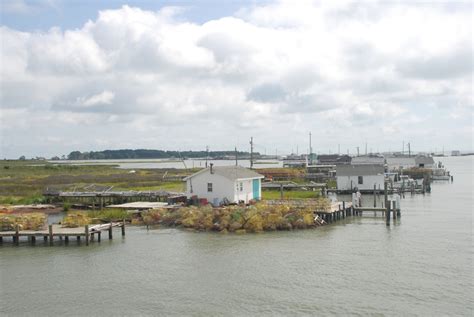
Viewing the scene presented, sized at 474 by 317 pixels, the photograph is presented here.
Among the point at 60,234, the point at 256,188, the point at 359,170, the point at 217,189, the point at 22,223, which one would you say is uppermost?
the point at 359,170

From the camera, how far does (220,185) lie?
139ft

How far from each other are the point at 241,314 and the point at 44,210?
31877mm

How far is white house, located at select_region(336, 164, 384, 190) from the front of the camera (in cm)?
6247

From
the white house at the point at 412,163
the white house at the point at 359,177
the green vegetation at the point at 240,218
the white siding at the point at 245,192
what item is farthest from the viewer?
the white house at the point at 412,163

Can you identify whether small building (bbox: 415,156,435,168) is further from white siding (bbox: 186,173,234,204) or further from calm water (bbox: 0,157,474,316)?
calm water (bbox: 0,157,474,316)

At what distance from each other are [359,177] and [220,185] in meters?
26.1

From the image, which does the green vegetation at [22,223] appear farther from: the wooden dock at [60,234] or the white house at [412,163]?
the white house at [412,163]

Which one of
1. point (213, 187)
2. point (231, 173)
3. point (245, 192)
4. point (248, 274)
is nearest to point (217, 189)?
point (213, 187)

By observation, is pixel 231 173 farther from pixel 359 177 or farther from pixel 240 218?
pixel 359 177

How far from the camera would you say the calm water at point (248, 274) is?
19547 millimetres

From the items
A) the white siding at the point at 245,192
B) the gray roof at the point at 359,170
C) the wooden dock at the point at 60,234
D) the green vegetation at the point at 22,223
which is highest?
the gray roof at the point at 359,170

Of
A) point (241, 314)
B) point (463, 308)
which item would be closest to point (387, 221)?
point (463, 308)

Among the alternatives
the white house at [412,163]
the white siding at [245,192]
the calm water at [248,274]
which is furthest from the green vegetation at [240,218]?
the white house at [412,163]

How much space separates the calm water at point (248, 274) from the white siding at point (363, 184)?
2767cm
